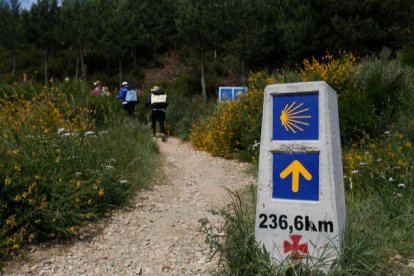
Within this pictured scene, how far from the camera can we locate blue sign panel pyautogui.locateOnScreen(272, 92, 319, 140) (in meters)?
2.69

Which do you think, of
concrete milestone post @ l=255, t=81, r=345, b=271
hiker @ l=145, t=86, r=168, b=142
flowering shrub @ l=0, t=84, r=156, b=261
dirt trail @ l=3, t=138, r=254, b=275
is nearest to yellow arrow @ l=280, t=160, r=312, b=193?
concrete milestone post @ l=255, t=81, r=345, b=271

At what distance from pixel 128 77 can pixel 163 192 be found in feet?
89.5

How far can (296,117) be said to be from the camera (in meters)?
2.74

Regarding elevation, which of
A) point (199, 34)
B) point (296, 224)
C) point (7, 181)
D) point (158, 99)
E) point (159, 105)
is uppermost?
point (199, 34)

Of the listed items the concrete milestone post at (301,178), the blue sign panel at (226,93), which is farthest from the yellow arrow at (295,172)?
the blue sign panel at (226,93)

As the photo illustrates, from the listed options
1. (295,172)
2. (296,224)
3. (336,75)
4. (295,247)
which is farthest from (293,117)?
(336,75)

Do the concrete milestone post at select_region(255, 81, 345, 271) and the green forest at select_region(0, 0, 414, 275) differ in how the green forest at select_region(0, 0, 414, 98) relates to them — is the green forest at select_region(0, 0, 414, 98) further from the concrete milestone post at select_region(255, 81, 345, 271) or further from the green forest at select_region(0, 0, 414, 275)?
the concrete milestone post at select_region(255, 81, 345, 271)

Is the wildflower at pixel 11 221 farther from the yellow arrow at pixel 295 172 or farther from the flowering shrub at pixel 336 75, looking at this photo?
the flowering shrub at pixel 336 75

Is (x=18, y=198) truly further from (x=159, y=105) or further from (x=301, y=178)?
(x=159, y=105)

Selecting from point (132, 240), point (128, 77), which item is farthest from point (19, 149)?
point (128, 77)

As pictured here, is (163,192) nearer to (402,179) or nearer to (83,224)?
(83,224)

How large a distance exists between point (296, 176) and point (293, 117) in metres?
0.39

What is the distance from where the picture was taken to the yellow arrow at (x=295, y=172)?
2.68 metres

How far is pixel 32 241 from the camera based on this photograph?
3.81 m
